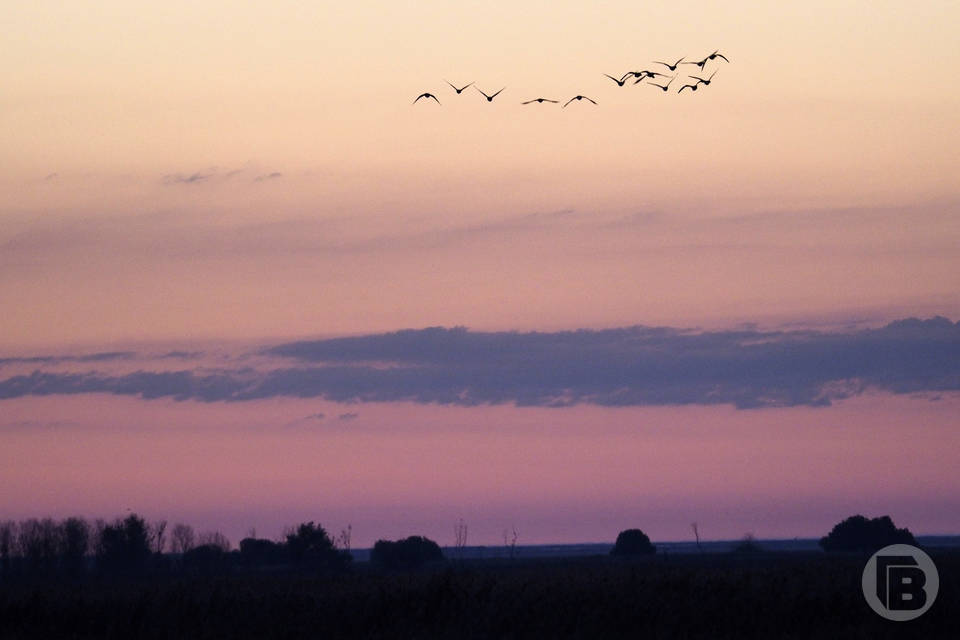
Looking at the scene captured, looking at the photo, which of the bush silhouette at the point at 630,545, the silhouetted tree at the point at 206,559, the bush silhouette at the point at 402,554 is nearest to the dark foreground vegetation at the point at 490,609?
the silhouetted tree at the point at 206,559

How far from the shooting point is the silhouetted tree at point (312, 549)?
9394 cm

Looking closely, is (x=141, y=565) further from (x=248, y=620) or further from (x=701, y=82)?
(x=701, y=82)

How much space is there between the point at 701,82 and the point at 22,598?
2980cm

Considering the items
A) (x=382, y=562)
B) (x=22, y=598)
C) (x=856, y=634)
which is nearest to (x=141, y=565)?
(x=382, y=562)

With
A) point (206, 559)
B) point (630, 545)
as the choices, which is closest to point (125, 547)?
point (206, 559)

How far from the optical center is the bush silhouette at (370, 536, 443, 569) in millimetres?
102125

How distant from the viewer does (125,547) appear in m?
90.1

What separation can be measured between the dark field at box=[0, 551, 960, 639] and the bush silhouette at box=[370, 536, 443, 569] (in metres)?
48.1

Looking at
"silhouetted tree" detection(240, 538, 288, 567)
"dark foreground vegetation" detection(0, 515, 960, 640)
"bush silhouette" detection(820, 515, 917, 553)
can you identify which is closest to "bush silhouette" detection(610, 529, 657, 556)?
"bush silhouette" detection(820, 515, 917, 553)

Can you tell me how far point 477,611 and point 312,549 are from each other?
48.2 meters

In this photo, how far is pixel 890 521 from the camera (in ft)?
396

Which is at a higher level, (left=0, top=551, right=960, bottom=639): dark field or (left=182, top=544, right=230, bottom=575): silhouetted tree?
(left=182, top=544, right=230, bottom=575): silhouetted tree

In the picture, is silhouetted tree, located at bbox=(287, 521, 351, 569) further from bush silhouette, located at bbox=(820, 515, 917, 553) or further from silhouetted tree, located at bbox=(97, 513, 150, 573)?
bush silhouette, located at bbox=(820, 515, 917, 553)

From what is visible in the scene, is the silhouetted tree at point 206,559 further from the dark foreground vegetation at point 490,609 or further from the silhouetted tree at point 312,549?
the dark foreground vegetation at point 490,609
